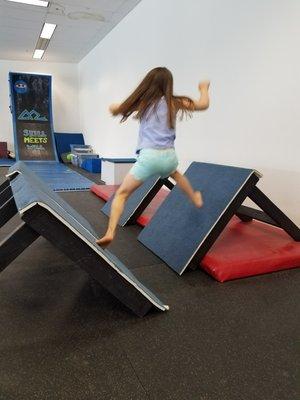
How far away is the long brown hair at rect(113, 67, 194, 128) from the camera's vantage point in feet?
6.12

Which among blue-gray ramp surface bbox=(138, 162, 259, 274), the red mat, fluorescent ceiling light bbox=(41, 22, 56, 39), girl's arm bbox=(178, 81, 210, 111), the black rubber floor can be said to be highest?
fluorescent ceiling light bbox=(41, 22, 56, 39)

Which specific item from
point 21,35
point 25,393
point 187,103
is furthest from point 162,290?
point 21,35

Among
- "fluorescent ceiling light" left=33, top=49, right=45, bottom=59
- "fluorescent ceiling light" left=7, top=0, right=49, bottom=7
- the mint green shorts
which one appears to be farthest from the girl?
"fluorescent ceiling light" left=33, top=49, right=45, bottom=59

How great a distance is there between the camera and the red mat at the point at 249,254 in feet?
6.82

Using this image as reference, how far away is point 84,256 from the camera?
1.46m

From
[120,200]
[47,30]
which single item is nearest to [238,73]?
[120,200]

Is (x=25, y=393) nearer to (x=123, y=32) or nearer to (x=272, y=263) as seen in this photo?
(x=272, y=263)

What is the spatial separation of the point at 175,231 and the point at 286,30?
6.42 feet

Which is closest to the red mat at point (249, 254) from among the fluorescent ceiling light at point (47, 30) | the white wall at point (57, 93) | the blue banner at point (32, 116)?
the fluorescent ceiling light at point (47, 30)

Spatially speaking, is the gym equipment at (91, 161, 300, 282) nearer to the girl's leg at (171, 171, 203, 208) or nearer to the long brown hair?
the girl's leg at (171, 171, 203, 208)

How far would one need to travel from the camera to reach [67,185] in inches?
209

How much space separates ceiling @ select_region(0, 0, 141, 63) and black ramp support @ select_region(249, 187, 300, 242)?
4384mm

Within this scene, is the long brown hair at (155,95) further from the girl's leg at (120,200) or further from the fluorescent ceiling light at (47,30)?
the fluorescent ceiling light at (47,30)

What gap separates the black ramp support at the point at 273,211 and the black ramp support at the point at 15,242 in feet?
4.95
